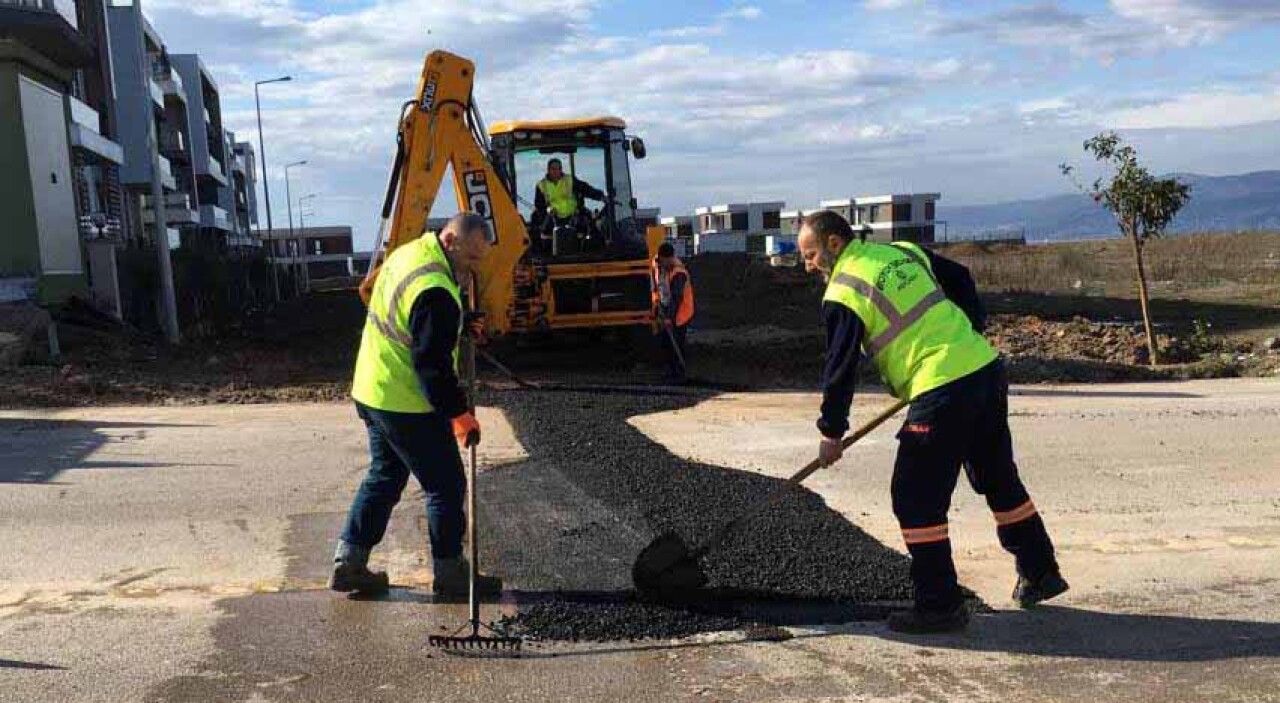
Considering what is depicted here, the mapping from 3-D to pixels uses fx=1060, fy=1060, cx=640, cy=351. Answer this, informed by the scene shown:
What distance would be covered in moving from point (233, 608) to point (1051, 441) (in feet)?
21.4

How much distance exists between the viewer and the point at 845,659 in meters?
4.29

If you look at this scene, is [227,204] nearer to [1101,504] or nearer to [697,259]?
[697,259]

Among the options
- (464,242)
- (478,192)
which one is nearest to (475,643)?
(464,242)

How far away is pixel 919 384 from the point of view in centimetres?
455

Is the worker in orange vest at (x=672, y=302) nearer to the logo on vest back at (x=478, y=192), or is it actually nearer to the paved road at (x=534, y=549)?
the logo on vest back at (x=478, y=192)

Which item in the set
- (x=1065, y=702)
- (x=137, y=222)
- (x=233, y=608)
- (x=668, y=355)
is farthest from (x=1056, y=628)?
(x=137, y=222)

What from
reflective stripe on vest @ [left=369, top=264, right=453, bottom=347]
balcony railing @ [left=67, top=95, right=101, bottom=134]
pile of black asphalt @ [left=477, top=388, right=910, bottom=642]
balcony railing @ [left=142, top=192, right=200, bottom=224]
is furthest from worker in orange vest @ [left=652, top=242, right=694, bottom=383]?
balcony railing @ [left=142, top=192, right=200, bottom=224]

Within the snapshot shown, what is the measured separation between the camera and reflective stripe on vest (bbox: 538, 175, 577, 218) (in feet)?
47.2

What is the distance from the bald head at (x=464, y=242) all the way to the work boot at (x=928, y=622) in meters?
2.47

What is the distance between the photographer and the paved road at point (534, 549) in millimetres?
4074

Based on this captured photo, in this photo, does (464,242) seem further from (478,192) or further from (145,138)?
(145,138)

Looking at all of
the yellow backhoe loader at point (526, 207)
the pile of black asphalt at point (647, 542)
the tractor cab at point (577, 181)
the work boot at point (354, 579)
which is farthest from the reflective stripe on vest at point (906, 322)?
the tractor cab at point (577, 181)

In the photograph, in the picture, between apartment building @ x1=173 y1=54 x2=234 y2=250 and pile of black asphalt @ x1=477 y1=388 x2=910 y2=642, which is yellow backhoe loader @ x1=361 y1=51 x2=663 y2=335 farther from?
apartment building @ x1=173 y1=54 x2=234 y2=250

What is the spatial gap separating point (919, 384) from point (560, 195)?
34.0 feet
